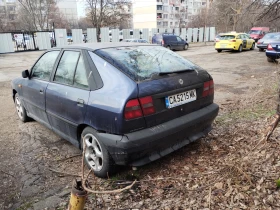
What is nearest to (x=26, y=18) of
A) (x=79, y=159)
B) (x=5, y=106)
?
(x=5, y=106)

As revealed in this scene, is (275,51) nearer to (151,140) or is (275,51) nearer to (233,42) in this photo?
(233,42)

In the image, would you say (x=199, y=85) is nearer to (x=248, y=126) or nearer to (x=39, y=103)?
(x=248, y=126)

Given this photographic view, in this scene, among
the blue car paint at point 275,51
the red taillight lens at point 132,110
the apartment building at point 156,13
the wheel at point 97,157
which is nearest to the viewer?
the red taillight lens at point 132,110

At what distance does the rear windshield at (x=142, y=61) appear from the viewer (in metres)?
2.87

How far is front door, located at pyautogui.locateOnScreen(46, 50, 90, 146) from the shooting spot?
303cm

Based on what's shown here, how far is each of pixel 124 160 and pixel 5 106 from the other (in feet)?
16.6

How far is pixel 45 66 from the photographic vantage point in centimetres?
402

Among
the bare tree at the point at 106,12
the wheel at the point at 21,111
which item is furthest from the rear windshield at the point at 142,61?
the bare tree at the point at 106,12

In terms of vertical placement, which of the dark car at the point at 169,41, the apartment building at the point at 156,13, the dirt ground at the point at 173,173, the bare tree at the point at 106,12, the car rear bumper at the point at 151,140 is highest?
the apartment building at the point at 156,13

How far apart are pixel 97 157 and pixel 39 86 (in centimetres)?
171

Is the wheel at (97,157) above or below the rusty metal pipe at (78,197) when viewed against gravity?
below

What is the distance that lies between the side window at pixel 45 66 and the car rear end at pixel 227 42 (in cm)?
1765

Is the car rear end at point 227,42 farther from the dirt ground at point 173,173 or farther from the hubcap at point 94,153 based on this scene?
the hubcap at point 94,153

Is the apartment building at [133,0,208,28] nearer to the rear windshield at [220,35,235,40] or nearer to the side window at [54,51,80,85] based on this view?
the rear windshield at [220,35,235,40]
